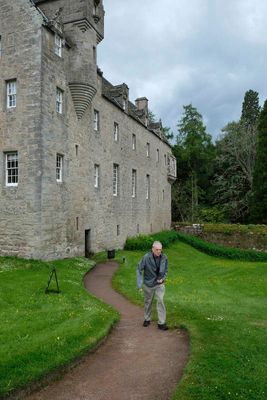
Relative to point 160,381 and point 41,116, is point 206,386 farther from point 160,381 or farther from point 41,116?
point 41,116

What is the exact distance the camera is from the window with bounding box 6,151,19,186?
19984 millimetres

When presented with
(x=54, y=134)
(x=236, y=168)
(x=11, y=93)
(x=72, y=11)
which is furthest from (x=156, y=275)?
(x=236, y=168)

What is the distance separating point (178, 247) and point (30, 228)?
65.3ft

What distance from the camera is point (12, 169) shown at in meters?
20.1

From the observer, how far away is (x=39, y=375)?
6879mm

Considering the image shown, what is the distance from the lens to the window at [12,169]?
65.6ft

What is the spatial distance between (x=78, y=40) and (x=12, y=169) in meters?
8.59

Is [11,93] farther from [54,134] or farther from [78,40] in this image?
[78,40]

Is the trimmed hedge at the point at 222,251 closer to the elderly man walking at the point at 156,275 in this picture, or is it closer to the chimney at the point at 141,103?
the chimney at the point at 141,103

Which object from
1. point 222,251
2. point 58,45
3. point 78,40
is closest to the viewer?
point 58,45

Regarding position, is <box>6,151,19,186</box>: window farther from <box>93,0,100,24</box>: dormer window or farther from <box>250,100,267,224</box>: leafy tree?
<box>250,100,267,224</box>: leafy tree

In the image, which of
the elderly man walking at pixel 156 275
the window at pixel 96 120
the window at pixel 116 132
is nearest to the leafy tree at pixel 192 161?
the window at pixel 116 132

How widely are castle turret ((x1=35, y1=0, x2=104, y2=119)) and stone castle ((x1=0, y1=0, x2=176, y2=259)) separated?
0.18ft

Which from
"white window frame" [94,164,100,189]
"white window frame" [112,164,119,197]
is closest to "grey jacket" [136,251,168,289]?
"white window frame" [94,164,100,189]
